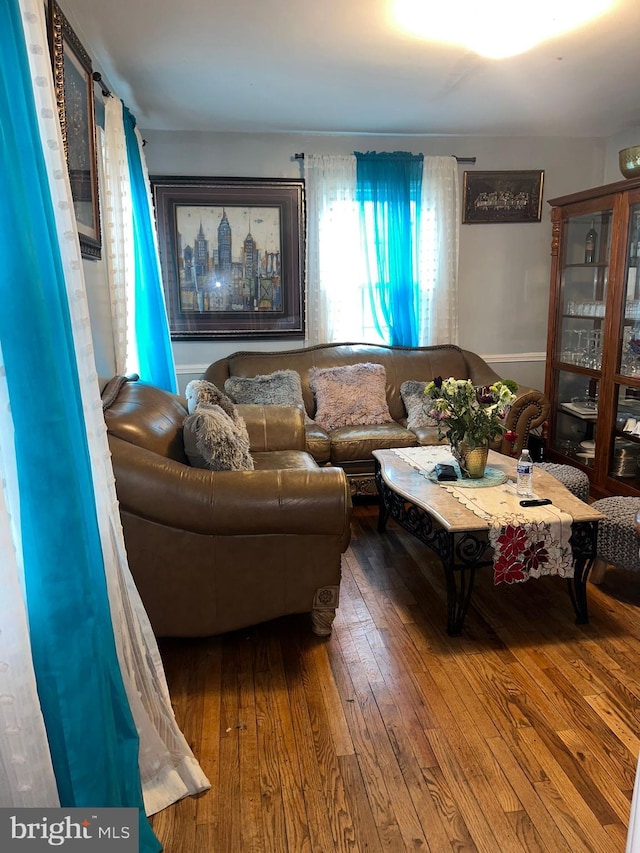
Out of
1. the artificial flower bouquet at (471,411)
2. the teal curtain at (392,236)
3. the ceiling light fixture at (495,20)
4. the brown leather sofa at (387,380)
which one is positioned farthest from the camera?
the teal curtain at (392,236)

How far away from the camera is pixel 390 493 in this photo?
10.1 feet

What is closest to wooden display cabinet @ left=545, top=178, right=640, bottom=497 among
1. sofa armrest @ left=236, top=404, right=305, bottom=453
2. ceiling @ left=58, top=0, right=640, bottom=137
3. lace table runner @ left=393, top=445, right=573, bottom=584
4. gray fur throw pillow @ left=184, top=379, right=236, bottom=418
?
ceiling @ left=58, top=0, right=640, bottom=137

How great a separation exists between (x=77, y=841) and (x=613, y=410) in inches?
150

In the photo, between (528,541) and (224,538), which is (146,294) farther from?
(528,541)

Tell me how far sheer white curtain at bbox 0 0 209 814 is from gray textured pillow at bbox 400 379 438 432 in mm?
2770

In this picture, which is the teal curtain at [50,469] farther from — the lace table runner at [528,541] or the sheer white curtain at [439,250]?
the sheer white curtain at [439,250]

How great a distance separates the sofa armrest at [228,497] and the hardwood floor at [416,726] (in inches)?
20.6

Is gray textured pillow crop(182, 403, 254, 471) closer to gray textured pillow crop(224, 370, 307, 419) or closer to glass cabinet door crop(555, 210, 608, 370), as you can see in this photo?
gray textured pillow crop(224, 370, 307, 419)

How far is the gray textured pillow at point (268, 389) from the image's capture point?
14.1ft

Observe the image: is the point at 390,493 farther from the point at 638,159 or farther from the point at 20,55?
the point at 638,159

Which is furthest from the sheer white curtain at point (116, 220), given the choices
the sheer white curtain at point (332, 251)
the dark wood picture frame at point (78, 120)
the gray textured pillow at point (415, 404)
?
the gray textured pillow at point (415, 404)

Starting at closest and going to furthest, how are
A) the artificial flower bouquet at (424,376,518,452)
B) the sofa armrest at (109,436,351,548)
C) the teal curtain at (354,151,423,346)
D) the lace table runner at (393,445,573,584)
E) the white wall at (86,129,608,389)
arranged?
1. the sofa armrest at (109,436,351,548)
2. the lace table runner at (393,445,573,584)
3. the artificial flower bouquet at (424,376,518,452)
4. the white wall at (86,129,608,389)
5. the teal curtain at (354,151,423,346)

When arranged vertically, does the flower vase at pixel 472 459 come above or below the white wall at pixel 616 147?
below

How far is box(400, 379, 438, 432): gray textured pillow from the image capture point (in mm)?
4273
